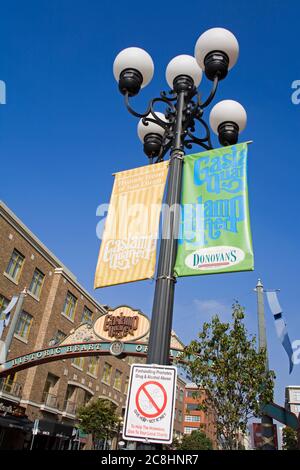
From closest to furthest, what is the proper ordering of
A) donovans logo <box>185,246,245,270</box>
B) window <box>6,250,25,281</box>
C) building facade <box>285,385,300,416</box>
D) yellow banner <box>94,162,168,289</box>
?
donovans logo <box>185,246,245,270</box>, yellow banner <box>94,162,168,289</box>, window <box>6,250,25,281</box>, building facade <box>285,385,300,416</box>

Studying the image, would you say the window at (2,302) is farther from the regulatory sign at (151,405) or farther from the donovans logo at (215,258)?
the regulatory sign at (151,405)

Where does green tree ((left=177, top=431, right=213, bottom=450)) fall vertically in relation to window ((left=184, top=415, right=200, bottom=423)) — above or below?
below

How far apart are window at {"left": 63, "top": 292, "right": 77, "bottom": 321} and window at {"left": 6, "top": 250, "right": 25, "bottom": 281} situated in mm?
6447

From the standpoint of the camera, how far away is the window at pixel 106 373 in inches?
1443

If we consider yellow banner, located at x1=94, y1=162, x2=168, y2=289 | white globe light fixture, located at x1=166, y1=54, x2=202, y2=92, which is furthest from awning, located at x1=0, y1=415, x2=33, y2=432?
white globe light fixture, located at x1=166, y1=54, x2=202, y2=92

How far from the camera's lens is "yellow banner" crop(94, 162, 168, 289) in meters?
5.10

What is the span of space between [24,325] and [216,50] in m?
23.5

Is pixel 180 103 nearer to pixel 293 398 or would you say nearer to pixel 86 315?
pixel 86 315

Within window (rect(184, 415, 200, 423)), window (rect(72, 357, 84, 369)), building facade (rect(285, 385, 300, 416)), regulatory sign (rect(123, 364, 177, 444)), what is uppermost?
building facade (rect(285, 385, 300, 416))

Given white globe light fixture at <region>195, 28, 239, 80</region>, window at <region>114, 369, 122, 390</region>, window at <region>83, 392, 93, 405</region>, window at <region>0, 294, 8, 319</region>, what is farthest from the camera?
window at <region>114, 369, 122, 390</region>

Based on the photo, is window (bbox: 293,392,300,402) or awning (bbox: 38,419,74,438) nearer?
awning (bbox: 38,419,74,438)

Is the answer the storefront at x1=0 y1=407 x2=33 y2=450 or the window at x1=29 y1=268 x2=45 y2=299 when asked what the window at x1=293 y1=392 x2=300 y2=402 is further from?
the window at x1=29 y1=268 x2=45 y2=299

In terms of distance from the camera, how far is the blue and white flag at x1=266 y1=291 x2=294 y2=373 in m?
10.0
